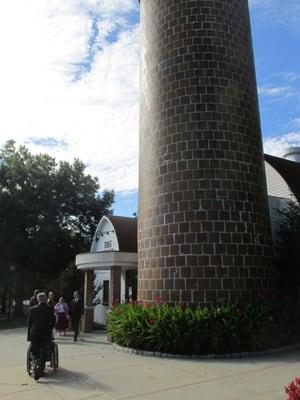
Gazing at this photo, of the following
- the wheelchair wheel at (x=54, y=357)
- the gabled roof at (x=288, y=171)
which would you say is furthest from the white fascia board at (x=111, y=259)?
the wheelchair wheel at (x=54, y=357)

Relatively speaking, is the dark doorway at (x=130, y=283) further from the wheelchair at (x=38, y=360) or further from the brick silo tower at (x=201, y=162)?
the wheelchair at (x=38, y=360)

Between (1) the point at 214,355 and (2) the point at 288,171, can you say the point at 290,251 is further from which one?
(2) the point at 288,171

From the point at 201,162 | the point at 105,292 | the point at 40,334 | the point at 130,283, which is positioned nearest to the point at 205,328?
the point at 40,334

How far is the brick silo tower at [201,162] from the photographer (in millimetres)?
13562

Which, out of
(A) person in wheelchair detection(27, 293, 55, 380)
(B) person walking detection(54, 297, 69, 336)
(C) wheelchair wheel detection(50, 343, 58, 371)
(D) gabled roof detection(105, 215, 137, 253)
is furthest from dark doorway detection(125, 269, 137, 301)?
(A) person in wheelchair detection(27, 293, 55, 380)

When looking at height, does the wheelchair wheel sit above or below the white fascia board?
below

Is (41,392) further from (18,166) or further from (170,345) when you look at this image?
(18,166)

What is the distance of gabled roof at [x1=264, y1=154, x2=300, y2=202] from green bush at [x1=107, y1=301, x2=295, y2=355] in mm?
8750

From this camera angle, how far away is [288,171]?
73.2ft

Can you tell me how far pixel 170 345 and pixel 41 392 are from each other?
14.6ft

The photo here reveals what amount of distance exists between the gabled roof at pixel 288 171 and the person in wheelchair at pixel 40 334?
44.2 feet

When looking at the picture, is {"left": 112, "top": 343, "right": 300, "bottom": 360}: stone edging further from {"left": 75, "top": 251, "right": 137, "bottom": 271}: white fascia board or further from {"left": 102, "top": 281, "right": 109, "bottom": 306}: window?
{"left": 102, "top": 281, "right": 109, "bottom": 306}: window

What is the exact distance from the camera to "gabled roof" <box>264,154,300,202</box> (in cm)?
2073

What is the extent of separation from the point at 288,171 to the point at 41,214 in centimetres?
2090
